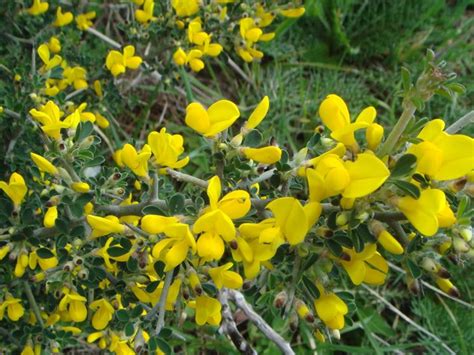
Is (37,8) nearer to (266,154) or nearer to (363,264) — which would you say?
(266,154)

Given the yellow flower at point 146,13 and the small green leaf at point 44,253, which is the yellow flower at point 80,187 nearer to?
the small green leaf at point 44,253

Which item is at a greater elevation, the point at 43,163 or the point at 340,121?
the point at 340,121

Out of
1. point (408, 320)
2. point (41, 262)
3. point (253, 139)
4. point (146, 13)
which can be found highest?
point (253, 139)

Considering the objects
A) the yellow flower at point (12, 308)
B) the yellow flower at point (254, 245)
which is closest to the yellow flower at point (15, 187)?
the yellow flower at point (12, 308)

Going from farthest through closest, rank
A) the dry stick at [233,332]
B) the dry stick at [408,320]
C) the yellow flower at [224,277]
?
the dry stick at [408,320], the dry stick at [233,332], the yellow flower at [224,277]

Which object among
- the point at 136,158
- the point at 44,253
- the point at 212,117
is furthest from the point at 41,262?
the point at 212,117

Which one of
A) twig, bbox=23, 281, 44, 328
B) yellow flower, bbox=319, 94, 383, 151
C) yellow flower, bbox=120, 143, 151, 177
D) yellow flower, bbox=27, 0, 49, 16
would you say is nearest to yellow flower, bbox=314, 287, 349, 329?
yellow flower, bbox=319, 94, 383, 151

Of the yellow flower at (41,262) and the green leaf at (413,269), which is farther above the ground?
the green leaf at (413,269)
